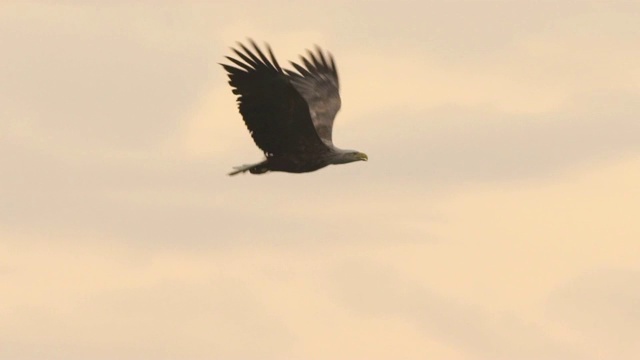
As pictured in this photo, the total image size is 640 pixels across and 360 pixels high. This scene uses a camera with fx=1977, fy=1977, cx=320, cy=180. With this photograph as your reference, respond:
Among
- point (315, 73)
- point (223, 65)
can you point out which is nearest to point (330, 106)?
point (315, 73)

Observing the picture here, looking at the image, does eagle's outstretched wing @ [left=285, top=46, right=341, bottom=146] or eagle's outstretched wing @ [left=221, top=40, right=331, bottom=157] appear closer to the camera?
eagle's outstretched wing @ [left=221, top=40, right=331, bottom=157]

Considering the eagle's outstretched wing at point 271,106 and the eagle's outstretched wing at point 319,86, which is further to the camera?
the eagle's outstretched wing at point 319,86

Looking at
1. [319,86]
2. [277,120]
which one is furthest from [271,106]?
[319,86]

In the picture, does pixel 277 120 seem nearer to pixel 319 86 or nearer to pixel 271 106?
pixel 271 106

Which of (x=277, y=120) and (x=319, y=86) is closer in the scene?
(x=277, y=120)

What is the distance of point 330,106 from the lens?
48.9m

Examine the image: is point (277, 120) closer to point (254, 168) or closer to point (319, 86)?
point (254, 168)

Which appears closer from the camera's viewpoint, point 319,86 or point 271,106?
point 271,106

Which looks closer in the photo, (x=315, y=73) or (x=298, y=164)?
(x=298, y=164)

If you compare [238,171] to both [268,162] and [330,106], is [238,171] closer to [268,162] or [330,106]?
[268,162]

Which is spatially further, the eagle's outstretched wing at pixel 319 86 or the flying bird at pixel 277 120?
the eagle's outstretched wing at pixel 319 86

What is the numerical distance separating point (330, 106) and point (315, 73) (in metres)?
1.38

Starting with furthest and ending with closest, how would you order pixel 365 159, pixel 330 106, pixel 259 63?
pixel 330 106, pixel 365 159, pixel 259 63

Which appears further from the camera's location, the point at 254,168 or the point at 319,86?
the point at 319,86
